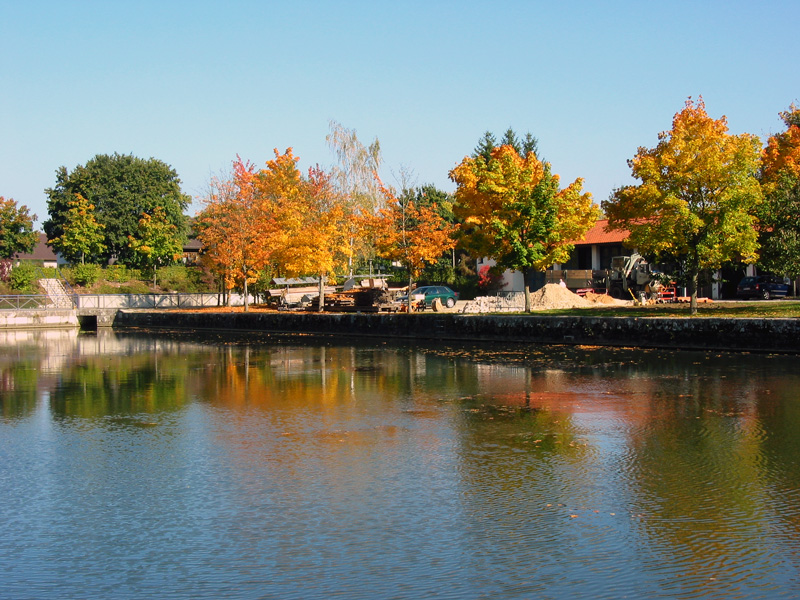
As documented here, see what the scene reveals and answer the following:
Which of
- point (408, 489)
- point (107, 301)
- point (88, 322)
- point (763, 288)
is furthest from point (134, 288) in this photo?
point (408, 489)

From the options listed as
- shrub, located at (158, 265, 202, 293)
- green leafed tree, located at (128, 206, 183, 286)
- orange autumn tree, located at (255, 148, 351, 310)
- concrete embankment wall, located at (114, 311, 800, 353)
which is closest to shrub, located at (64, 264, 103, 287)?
green leafed tree, located at (128, 206, 183, 286)

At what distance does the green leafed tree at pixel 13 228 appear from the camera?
7081 centimetres

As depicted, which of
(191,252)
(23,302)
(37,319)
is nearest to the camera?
(37,319)

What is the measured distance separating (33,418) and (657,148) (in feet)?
86.2

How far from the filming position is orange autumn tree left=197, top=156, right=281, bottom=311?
168 ft

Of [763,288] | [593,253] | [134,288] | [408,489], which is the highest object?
[593,253]

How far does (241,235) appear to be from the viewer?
168 ft

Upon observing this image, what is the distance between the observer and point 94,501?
944 cm

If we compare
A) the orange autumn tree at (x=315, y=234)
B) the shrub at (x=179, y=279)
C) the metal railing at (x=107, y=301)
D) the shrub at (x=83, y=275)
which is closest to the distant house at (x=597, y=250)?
the orange autumn tree at (x=315, y=234)

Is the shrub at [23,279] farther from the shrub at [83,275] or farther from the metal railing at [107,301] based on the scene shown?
the shrub at [83,275]

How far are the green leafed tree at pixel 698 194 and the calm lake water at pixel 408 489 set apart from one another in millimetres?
12246

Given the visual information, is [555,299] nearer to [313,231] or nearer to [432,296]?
[432,296]

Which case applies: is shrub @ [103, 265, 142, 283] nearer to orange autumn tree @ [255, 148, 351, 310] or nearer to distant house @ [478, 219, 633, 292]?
orange autumn tree @ [255, 148, 351, 310]

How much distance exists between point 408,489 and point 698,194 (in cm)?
2544
